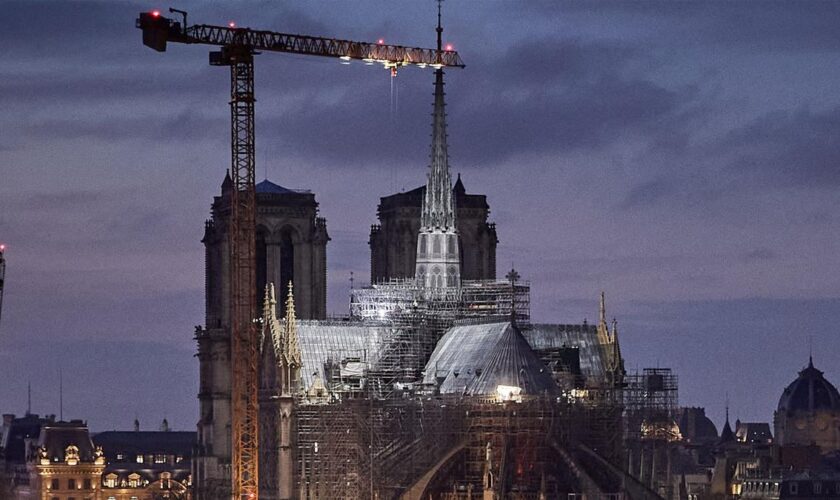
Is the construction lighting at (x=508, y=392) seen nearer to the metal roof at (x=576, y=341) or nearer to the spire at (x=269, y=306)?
the metal roof at (x=576, y=341)

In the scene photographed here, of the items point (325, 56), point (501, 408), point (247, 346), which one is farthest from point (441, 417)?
point (325, 56)

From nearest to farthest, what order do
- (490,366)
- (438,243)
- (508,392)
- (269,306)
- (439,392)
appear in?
(508,392) → (490,366) → (439,392) → (269,306) → (438,243)

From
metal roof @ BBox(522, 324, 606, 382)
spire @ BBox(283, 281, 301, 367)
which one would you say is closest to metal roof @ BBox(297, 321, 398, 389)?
spire @ BBox(283, 281, 301, 367)

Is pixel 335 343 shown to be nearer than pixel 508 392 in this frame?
No

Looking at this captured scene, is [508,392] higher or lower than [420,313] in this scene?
lower

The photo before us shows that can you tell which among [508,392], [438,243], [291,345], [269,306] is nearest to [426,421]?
[508,392]

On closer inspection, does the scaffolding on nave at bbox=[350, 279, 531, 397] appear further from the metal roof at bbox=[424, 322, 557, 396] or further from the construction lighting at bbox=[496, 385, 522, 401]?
the construction lighting at bbox=[496, 385, 522, 401]

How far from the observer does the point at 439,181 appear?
18625cm

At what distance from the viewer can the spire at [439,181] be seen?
18412 cm

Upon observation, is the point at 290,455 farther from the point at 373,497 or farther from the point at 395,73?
the point at 395,73

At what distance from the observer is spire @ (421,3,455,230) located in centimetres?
18412

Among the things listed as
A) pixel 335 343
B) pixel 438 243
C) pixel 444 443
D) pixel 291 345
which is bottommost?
pixel 444 443

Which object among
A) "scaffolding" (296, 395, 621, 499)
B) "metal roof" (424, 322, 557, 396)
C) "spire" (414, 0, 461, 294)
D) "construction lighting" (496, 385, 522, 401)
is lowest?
"scaffolding" (296, 395, 621, 499)

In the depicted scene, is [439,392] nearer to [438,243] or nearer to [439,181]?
[438,243]
